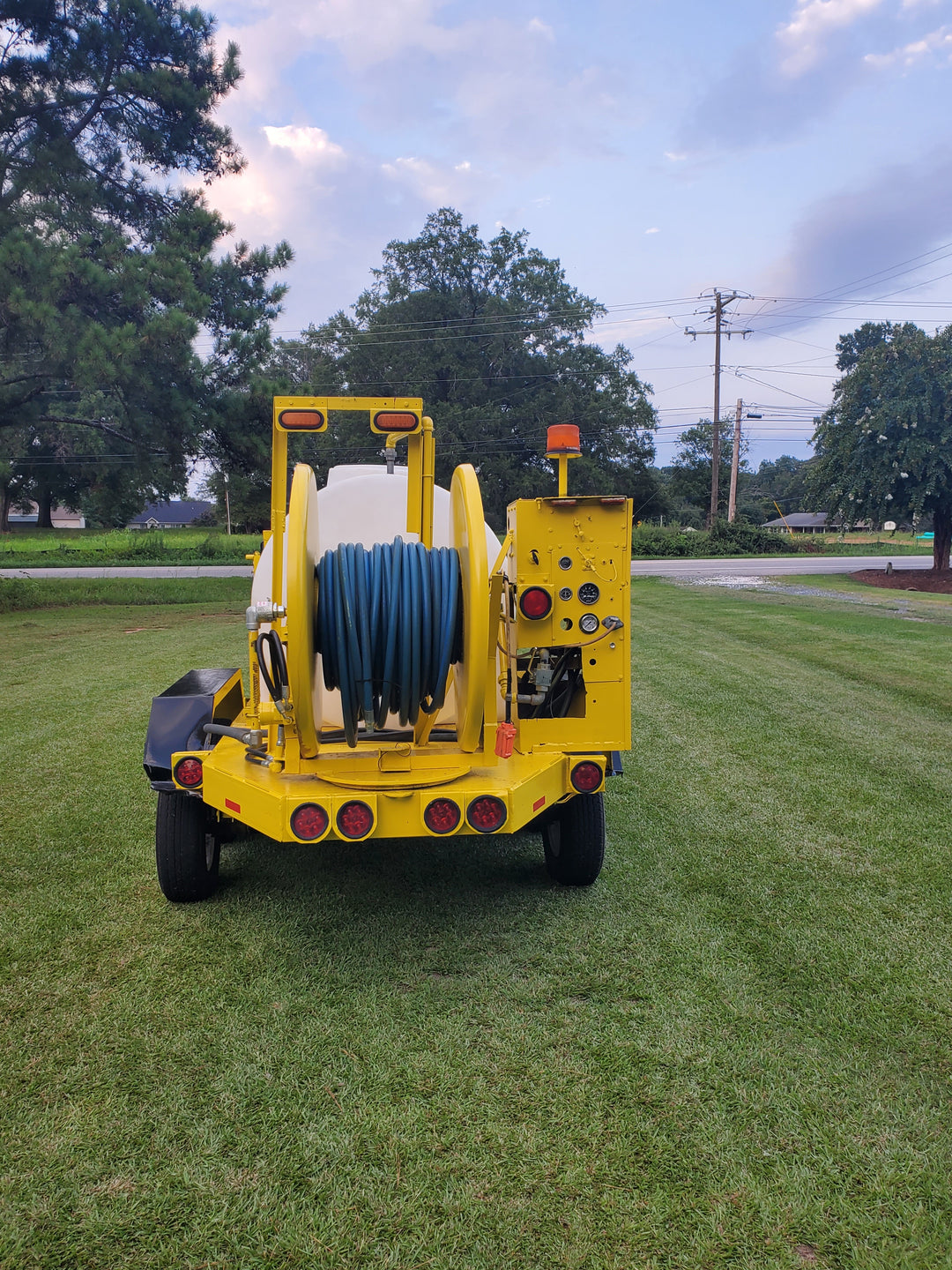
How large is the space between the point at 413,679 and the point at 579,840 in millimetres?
1252

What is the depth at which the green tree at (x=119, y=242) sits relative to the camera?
1323cm

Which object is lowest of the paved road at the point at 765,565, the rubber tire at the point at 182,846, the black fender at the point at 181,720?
the rubber tire at the point at 182,846

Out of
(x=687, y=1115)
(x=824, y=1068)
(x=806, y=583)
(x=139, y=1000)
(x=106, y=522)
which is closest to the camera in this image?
(x=687, y=1115)

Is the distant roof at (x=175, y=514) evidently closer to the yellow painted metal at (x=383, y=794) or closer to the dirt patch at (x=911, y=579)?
the dirt patch at (x=911, y=579)

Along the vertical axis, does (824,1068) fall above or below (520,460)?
below

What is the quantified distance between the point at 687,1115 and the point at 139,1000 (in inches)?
71.7

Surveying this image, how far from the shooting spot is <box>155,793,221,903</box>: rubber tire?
3.63 metres

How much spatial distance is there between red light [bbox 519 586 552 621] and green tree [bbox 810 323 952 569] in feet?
63.9

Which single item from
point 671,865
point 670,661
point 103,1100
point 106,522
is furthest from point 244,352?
point 106,522

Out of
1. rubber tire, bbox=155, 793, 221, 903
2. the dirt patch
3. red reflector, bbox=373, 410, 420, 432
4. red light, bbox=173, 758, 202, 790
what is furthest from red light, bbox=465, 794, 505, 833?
the dirt patch

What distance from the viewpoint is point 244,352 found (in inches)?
611

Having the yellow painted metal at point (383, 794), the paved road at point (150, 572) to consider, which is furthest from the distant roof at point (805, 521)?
the yellow painted metal at point (383, 794)

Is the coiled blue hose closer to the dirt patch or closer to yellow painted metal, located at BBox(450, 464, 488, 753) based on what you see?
yellow painted metal, located at BBox(450, 464, 488, 753)

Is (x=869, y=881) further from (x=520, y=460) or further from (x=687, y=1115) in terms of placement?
(x=520, y=460)
